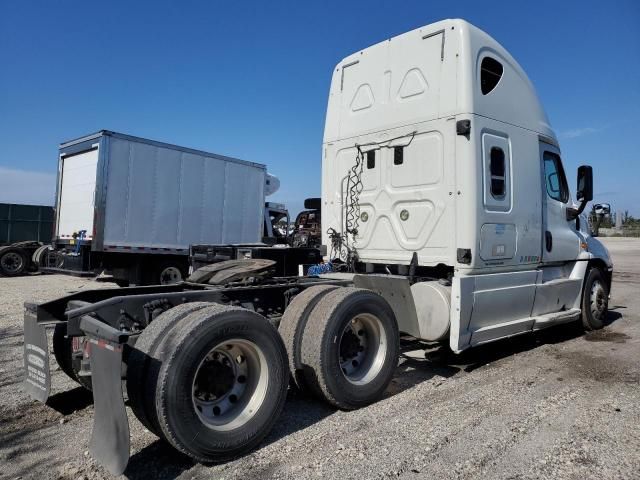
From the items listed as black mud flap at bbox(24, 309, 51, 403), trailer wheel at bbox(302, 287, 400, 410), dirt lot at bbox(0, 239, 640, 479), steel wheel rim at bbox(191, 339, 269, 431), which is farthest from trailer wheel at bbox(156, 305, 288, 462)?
black mud flap at bbox(24, 309, 51, 403)

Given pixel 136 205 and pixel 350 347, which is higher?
pixel 136 205

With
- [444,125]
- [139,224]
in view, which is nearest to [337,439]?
[444,125]

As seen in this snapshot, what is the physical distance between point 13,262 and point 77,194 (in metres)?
6.35

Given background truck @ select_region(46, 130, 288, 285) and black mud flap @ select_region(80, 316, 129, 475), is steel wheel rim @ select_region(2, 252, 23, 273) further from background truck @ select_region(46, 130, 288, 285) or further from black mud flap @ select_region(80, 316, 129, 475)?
black mud flap @ select_region(80, 316, 129, 475)

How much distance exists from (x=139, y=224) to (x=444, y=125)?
29.0 feet

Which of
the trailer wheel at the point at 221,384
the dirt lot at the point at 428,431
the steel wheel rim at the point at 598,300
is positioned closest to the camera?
the trailer wheel at the point at 221,384

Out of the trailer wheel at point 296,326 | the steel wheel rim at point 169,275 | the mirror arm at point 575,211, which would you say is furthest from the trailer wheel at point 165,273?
the mirror arm at point 575,211

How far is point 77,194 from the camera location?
11945mm

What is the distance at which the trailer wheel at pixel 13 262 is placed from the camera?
16.0m

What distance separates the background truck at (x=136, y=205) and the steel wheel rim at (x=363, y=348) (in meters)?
8.65

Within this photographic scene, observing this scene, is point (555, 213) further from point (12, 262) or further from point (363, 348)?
point (12, 262)

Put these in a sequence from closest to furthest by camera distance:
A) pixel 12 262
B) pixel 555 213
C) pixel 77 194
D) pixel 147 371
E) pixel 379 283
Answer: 1. pixel 147 371
2. pixel 379 283
3. pixel 555 213
4. pixel 77 194
5. pixel 12 262

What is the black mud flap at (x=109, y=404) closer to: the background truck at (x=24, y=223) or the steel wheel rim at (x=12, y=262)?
the steel wheel rim at (x=12, y=262)

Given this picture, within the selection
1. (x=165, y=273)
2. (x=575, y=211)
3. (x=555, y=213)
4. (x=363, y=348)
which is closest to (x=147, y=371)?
(x=363, y=348)
